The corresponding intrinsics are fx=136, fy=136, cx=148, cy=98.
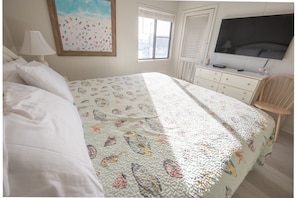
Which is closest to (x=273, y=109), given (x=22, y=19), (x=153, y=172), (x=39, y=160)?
(x=153, y=172)

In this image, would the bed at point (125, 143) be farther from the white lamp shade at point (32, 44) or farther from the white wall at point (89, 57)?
the white wall at point (89, 57)

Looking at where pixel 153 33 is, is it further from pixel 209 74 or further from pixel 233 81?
pixel 233 81

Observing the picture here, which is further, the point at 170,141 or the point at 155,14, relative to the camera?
the point at 155,14

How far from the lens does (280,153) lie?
1621mm

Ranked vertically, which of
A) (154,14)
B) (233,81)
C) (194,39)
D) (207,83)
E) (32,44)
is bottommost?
(207,83)

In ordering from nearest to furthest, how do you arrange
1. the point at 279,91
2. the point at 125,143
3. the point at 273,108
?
the point at 125,143 → the point at 273,108 → the point at 279,91

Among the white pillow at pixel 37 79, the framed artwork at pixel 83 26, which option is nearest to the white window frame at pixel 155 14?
the framed artwork at pixel 83 26

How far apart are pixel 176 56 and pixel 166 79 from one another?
166 cm

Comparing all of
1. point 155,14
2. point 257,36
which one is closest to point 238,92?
point 257,36

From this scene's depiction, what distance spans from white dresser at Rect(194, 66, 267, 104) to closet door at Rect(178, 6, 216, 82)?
0.51m

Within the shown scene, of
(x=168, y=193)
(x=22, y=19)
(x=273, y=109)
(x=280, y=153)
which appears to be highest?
(x=22, y=19)

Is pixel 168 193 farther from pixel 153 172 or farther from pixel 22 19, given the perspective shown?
pixel 22 19

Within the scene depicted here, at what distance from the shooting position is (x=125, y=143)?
77 centimetres

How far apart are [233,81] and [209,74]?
414 millimetres
